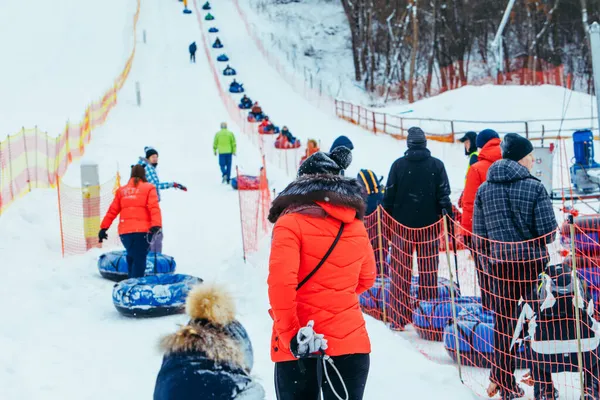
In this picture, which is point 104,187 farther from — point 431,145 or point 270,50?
point 270,50

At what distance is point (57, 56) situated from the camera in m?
33.6

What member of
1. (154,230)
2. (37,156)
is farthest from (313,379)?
(37,156)

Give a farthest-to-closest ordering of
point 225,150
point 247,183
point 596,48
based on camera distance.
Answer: point 225,150, point 247,183, point 596,48

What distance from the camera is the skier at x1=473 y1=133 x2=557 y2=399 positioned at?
4.84 metres

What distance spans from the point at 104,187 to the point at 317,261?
1048 cm

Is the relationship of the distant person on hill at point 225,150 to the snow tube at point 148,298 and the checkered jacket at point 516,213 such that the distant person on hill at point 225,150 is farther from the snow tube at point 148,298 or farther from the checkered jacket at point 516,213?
the checkered jacket at point 516,213

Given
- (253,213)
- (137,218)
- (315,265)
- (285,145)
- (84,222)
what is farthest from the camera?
(285,145)

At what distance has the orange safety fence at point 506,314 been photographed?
459 cm

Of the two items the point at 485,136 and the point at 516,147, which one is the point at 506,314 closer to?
the point at 516,147

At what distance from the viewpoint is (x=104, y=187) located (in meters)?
13.2

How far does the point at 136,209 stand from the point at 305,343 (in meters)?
5.35

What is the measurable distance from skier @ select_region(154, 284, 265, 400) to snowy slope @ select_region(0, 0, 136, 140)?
17.1m

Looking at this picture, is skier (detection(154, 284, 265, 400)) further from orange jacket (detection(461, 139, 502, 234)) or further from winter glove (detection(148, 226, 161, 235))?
winter glove (detection(148, 226, 161, 235))

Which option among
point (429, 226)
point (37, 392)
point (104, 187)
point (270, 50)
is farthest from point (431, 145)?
point (270, 50)
